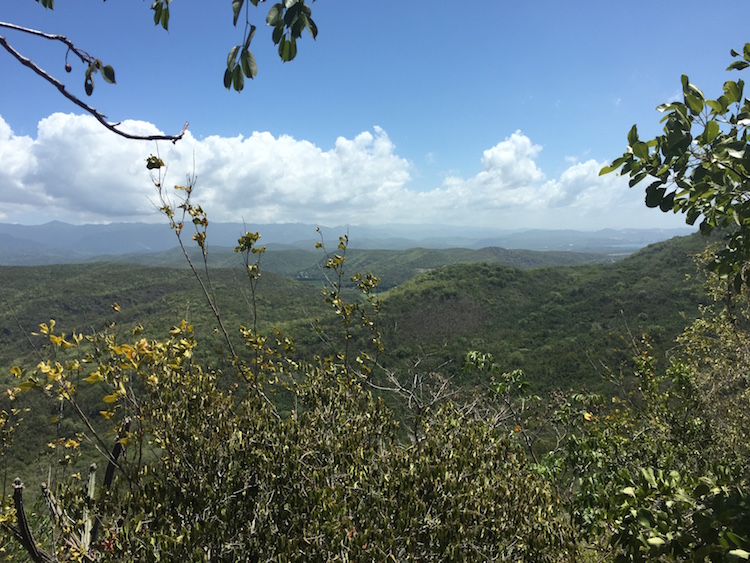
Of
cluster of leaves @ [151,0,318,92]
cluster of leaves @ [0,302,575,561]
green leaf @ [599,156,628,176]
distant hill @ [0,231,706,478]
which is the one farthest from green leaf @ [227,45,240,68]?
distant hill @ [0,231,706,478]

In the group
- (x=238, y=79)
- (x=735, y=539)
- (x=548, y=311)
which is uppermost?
(x=238, y=79)

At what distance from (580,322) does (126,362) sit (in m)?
96.9

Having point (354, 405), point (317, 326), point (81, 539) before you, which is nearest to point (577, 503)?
point (354, 405)

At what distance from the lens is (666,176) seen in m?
2.29

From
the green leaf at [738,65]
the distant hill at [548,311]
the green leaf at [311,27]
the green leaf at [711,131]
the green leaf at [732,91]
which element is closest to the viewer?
the green leaf at [311,27]

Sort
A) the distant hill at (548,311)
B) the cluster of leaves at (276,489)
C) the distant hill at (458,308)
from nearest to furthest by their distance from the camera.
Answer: the cluster of leaves at (276,489) < the distant hill at (548,311) < the distant hill at (458,308)

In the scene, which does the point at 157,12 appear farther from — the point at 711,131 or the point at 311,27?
the point at 711,131

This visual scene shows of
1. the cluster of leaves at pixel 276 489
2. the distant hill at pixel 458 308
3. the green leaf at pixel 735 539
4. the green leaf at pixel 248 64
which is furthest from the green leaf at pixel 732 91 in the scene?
the distant hill at pixel 458 308

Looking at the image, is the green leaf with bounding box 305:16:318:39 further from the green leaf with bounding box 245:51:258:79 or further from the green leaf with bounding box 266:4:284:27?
the green leaf with bounding box 245:51:258:79

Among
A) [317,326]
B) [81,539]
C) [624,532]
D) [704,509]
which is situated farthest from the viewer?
[317,326]

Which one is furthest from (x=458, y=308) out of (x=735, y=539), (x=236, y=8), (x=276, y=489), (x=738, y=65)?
(x=236, y=8)

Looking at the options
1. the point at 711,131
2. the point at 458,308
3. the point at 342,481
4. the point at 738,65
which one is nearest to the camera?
the point at 711,131

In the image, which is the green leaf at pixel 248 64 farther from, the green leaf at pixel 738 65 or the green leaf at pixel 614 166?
the green leaf at pixel 738 65

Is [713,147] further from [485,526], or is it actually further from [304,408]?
[304,408]
